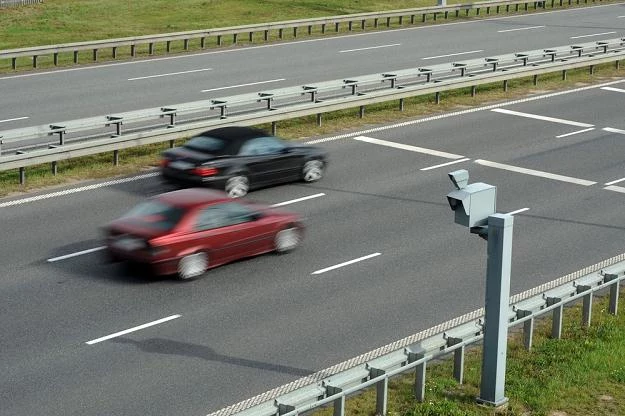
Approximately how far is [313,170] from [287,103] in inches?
307

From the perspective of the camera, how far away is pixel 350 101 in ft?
98.5

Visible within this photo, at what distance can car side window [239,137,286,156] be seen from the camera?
75.8ft

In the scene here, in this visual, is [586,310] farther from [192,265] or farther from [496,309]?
[192,265]

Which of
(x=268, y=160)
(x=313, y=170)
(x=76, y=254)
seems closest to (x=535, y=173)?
(x=313, y=170)

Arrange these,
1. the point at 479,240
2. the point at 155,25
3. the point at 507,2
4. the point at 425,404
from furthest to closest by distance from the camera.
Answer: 1. the point at 507,2
2. the point at 155,25
3. the point at 479,240
4. the point at 425,404

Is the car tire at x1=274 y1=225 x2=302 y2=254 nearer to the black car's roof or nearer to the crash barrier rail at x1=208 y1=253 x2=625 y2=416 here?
the crash barrier rail at x1=208 y1=253 x2=625 y2=416

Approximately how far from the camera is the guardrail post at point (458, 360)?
14.2 meters

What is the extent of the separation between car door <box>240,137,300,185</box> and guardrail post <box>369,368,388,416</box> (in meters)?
10.4

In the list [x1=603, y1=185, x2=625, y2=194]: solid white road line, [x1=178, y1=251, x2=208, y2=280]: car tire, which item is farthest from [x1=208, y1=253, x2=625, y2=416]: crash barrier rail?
[x1=603, y1=185, x2=625, y2=194]: solid white road line

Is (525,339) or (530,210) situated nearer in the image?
(525,339)

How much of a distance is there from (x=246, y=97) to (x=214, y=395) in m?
15.2

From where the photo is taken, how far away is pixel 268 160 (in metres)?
23.3

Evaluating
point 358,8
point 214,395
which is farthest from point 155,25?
point 214,395

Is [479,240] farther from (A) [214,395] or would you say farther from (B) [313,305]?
(A) [214,395]
